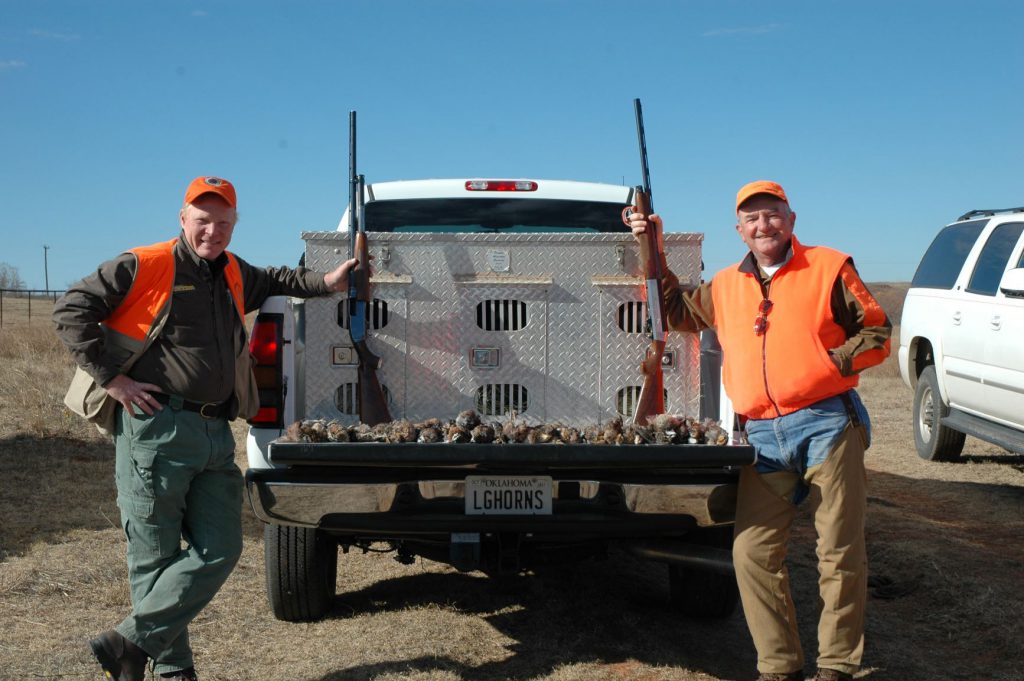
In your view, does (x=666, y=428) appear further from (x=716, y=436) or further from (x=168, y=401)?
(x=168, y=401)

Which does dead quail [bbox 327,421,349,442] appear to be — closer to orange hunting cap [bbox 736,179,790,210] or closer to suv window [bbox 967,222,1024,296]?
orange hunting cap [bbox 736,179,790,210]

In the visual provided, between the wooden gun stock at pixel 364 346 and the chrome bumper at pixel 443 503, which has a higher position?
the wooden gun stock at pixel 364 346

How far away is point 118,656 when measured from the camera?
3.71 m

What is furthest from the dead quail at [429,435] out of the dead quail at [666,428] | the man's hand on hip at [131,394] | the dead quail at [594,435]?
the man's hand on hip at [131,394]

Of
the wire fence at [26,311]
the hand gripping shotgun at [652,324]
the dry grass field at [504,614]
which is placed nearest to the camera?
the dry grass field at [504,614]

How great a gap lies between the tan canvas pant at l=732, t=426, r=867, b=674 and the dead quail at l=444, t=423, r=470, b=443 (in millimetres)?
1149

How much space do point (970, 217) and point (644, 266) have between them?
6.18 metres

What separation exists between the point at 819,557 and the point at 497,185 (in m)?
2.98

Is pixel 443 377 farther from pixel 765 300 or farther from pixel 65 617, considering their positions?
pixel 65 617

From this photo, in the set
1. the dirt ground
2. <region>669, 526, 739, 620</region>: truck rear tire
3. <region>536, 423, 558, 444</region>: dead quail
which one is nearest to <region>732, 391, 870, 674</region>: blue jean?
the dirt ground

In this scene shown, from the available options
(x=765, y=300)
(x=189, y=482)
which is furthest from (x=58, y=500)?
(x=765, y=300)

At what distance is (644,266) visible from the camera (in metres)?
4.52

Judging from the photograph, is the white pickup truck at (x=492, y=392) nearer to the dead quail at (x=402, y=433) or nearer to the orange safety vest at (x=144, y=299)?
the dead quail at (x=402, y=433)

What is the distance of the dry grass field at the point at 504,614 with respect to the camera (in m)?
4.34
